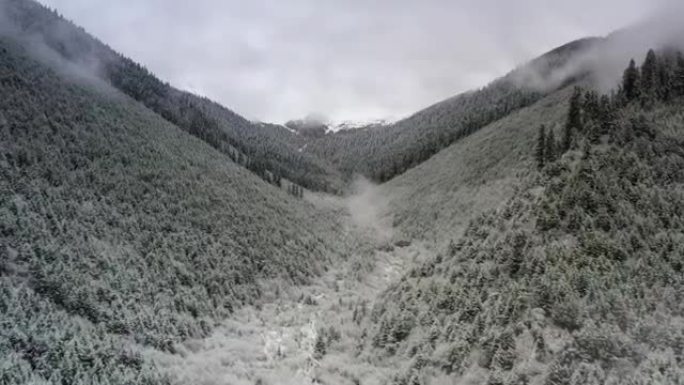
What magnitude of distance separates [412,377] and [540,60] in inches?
7181

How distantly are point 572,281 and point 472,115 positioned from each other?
130 metres

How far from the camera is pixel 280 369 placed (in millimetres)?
37656

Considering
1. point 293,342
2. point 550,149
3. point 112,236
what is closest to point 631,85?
point 550,149

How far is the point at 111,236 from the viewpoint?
48.0m

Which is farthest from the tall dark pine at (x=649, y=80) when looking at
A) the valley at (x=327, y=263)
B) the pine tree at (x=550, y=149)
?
the pine tree at (x=550, y=149)

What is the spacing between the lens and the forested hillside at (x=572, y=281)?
26.3m

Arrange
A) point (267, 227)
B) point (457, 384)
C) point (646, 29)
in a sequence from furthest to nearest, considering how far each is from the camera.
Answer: point (646, 29), point (267, 227), point (457, 384)

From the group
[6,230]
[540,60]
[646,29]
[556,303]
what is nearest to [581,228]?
[556,303]

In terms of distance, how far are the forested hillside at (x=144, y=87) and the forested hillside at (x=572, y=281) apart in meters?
77.9

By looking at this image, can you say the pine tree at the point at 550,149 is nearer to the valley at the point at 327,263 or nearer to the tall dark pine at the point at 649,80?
the valley at the point at 327,263

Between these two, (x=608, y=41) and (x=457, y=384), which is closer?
(x=457, y=384)

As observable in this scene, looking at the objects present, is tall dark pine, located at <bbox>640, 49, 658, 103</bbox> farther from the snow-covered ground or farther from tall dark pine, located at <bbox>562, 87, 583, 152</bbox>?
the snow-covered ground

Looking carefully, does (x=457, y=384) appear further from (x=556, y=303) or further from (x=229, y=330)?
(x=229, y=330)

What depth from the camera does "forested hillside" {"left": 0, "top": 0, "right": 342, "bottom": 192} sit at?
388 ft
